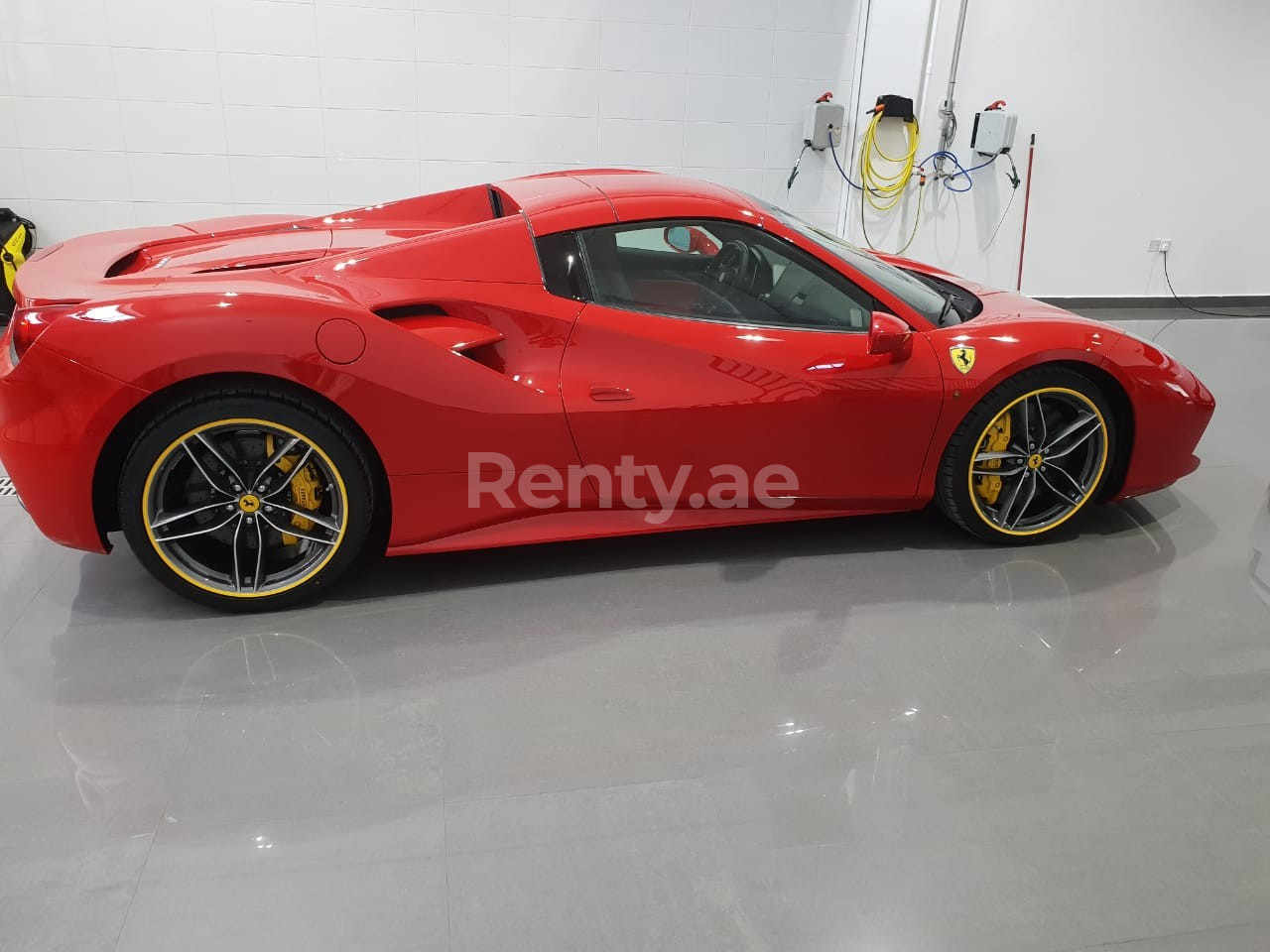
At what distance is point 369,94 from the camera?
18.6 ft

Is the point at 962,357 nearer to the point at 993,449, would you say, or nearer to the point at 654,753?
the point at 993,449

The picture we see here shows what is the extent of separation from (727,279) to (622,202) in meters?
0.38

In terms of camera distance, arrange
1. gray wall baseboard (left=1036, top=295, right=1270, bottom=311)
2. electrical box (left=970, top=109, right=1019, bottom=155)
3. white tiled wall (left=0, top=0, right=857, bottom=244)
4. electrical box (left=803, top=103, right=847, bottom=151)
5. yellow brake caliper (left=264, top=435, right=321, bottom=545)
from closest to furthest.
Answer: yellow brake caliper (left=264, top=435, right=321, bottom=545)
white tiled wall (left=0, top=0, right=857, bottom=244)
electrical box (left=803, top=103, right=847, bottom=151)
electrical box (left=970, top=109, right=1019, bottom=155)
gray wall baseboard (left=1036, top=295, right=1270, bottom=311)

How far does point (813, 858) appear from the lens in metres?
1.87

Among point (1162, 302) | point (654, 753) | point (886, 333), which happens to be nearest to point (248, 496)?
point (654, 753)

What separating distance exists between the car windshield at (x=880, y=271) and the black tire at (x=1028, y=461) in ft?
1.14

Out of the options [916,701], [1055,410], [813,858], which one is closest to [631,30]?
[1055,410]

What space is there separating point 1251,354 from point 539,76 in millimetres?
4575

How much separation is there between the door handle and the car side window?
247mm

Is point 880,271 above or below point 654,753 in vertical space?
above

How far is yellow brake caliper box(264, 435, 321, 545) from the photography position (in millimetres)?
2568

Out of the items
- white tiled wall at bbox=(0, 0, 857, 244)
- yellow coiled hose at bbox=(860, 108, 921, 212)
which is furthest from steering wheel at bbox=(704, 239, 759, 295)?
yellow coiled hose at bbox=(860, 108, 921, 212)

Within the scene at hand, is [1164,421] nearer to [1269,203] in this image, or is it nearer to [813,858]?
[813,858]

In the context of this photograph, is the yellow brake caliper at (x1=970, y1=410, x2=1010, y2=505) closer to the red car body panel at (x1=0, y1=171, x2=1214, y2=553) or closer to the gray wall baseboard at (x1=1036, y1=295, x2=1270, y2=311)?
the red car body panel at (x1=0, y1=171, x2=1214, y2=553)
